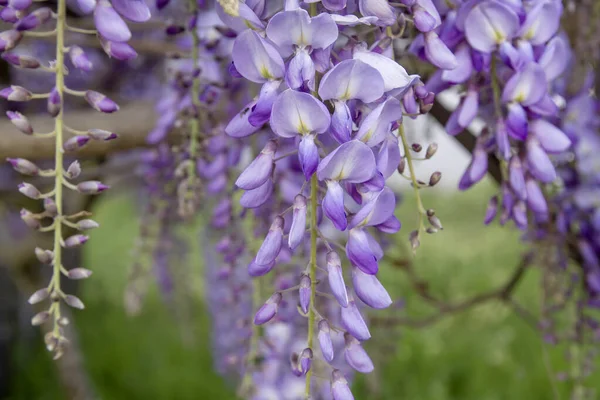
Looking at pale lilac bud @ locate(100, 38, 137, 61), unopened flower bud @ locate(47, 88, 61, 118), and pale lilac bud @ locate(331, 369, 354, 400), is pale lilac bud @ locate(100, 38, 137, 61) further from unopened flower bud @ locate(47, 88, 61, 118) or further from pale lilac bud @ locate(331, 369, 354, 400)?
pale lilac bud @ locate(331, 369, 354, 400)

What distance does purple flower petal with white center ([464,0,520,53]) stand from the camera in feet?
2.07

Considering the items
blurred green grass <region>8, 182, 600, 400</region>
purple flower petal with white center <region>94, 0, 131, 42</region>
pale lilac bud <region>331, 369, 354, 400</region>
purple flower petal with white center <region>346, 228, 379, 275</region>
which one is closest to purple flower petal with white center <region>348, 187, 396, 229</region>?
purple flower petal with white center <region>346, 228, 379, 275</region>

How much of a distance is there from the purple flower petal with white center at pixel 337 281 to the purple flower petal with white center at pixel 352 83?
118 millimetres

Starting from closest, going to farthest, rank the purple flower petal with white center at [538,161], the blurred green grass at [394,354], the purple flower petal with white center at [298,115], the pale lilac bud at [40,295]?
the purple flower petal with white center at [298,115]
the pale lilac bud at [40,295]
the purple flower petal with white center at [538,161]
the blurred green grass at [394,354]

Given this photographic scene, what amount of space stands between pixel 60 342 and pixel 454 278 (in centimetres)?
349

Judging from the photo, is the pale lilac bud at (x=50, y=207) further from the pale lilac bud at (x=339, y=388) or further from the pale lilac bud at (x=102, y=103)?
the pale lilac bud at (x=339, y=388)

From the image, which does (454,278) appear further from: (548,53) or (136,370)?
(548,53)

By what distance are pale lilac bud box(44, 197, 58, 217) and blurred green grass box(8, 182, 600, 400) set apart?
3.73 feet

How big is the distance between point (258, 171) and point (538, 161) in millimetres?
311

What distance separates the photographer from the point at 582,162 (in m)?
1.02

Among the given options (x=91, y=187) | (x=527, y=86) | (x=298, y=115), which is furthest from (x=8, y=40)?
(x=527, y=86)

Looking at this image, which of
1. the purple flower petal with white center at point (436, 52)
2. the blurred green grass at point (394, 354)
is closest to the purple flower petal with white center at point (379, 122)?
the purple flower petal with white center at point (436, 52)

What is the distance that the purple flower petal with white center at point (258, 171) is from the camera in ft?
1.73

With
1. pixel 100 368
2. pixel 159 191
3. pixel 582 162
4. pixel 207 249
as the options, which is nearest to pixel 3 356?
pixel 100 368
